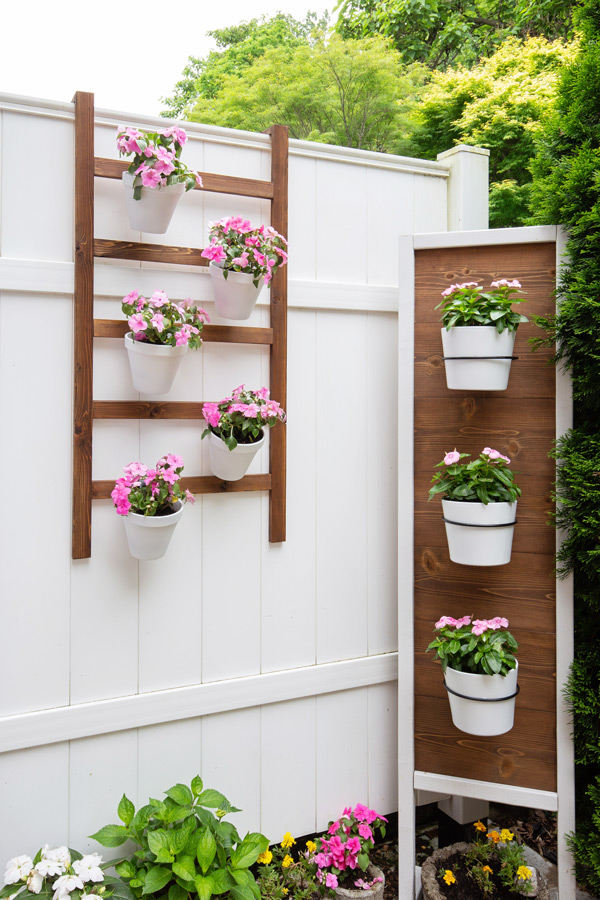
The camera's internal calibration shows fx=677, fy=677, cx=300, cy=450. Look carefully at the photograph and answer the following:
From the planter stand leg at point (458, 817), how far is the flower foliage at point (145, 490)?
4.13 feet

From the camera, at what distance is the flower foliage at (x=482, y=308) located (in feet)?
5.14

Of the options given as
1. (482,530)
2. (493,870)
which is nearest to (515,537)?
(482,530)

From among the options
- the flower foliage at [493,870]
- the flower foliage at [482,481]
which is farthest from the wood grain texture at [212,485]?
the flower foliage at [493,870]

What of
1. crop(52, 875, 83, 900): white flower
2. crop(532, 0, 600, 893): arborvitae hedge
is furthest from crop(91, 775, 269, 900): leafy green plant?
crop(532, 0, 600, 893): arborvitae hedge

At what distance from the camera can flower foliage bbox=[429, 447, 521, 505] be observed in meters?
1.56

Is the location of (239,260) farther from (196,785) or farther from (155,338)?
(196,785)

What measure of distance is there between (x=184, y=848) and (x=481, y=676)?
2.46 feet

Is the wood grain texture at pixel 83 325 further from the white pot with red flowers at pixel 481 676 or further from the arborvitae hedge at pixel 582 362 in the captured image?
the arborvitae hedge at pixel 582 362

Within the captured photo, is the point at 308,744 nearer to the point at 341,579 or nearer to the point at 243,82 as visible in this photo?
the point at 341,579

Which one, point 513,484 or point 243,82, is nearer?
point 513,484

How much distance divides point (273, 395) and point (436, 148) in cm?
388

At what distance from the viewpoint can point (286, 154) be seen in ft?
5.76

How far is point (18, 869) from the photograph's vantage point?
1.38 meters

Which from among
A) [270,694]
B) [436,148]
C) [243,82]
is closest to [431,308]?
[270,694]
